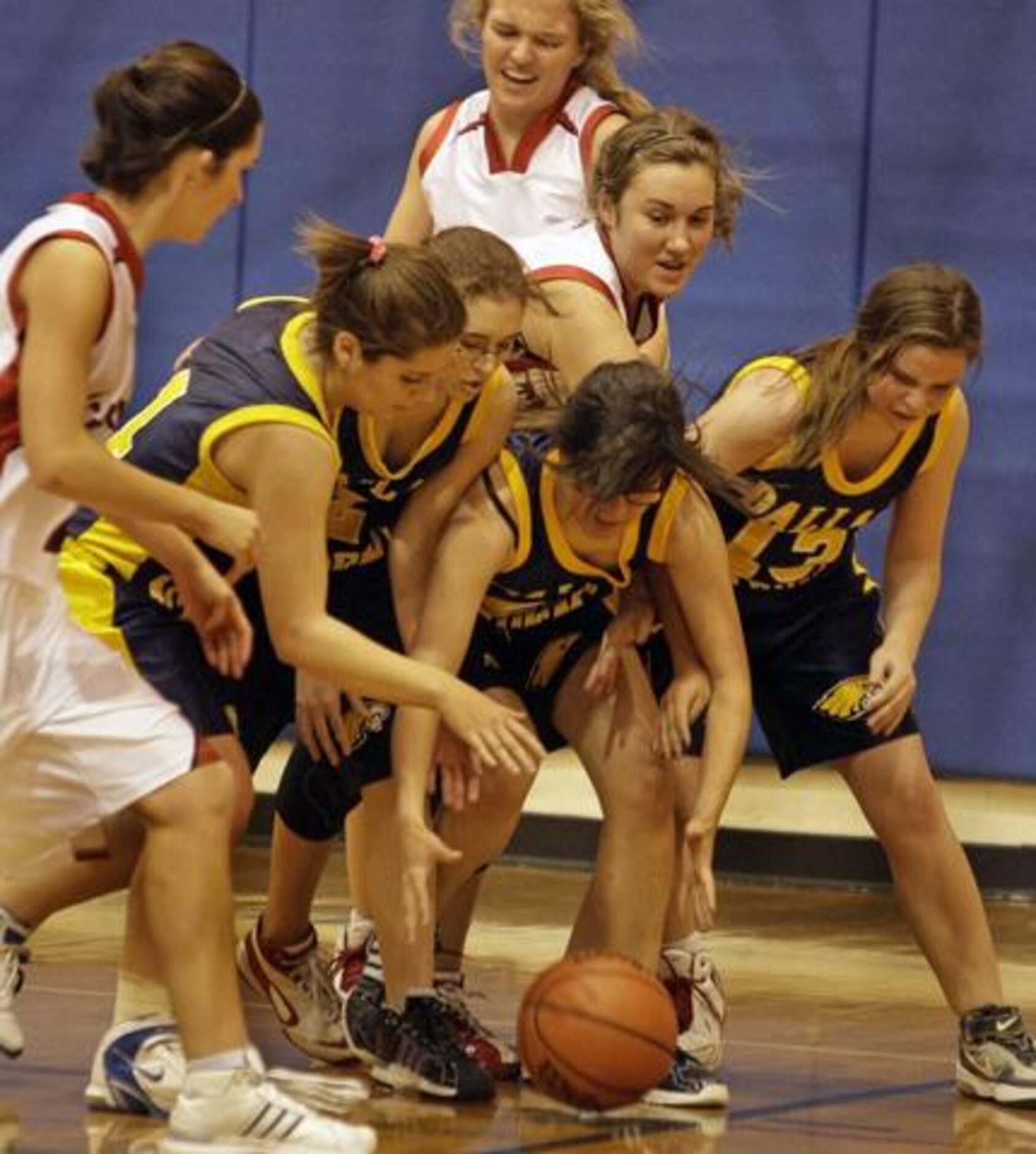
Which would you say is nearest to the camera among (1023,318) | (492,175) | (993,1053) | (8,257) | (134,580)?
(8,257)

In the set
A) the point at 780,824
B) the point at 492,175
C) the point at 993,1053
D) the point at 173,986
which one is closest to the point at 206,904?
the point at 173,986

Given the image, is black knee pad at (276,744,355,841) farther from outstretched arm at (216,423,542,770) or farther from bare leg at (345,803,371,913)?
outstretched arm at (216,423,542,770)

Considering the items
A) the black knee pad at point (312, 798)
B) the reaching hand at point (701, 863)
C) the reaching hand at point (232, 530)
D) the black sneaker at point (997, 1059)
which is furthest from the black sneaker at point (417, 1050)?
the reaching hand at point (232, 530)

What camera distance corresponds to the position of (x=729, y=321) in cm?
714

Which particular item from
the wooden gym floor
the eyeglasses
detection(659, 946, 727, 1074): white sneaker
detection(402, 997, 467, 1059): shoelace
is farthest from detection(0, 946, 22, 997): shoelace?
the eyeglasses

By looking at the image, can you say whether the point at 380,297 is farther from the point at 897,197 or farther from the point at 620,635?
the point at 897,197

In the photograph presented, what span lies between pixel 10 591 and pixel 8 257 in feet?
1.59

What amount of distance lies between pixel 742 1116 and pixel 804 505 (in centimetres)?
109

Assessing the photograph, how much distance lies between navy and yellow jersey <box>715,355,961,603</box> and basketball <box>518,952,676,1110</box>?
0.98 m

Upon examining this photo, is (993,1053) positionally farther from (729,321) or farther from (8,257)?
(729,321)

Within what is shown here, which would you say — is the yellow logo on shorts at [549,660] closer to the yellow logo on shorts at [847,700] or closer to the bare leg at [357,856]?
the bare leg at [357,856]

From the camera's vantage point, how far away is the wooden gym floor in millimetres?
4328

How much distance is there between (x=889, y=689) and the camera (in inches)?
195

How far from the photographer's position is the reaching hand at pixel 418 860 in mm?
4348
